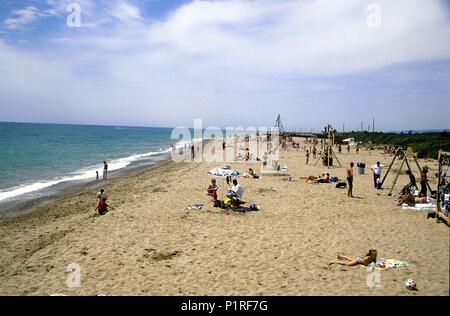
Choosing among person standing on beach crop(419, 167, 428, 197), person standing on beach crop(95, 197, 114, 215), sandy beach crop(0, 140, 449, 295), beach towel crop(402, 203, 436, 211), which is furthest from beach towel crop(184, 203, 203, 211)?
person standing on beach crop(419, 167, 428, 197)

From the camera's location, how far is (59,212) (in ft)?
46.0

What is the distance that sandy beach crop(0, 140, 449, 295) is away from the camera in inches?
256

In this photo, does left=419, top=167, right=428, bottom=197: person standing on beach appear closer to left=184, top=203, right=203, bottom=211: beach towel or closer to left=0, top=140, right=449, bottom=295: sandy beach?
left=0, top=140, right=449, bottom=295: sandy beach

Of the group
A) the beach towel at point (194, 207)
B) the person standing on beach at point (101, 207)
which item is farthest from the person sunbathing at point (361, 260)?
the person standing on beach at point (101, 207)

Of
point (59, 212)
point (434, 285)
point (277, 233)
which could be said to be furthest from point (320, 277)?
point (59, 212)

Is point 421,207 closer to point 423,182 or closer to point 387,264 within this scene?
point 423,182

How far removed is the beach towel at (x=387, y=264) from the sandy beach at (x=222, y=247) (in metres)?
0.21

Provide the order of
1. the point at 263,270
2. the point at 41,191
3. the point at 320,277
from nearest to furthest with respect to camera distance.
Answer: the point at 320,277 < the point at 263,270 < the point at 41,191

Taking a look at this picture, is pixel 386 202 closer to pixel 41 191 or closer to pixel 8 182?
pixel 41 191

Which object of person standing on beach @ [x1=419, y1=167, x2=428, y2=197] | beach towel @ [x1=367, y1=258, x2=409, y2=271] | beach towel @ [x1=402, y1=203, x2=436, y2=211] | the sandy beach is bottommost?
the sandy beach

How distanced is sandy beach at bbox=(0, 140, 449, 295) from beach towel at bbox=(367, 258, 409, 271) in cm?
21

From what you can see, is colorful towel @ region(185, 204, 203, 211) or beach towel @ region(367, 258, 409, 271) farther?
colorful towel @ region(185, 204, 203, 211)

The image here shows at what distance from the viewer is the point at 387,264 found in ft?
22.9
